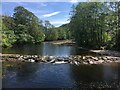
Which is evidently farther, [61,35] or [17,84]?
[61,35]

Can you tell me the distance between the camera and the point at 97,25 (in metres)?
36.1

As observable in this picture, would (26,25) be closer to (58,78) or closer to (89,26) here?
(89,26)

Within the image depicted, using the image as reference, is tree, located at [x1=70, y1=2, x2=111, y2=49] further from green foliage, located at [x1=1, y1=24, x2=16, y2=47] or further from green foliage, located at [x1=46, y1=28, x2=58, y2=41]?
green foliage, located at [x1=46, y1=28, x2=58, y2=41]

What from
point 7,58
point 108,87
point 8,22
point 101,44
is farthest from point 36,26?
point 108,87

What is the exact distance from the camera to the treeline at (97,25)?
108 feet

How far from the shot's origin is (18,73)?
15164mm

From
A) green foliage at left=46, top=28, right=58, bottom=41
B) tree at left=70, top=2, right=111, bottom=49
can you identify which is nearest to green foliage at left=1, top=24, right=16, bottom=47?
tree at left=70, top=2, right=111, bottom=49

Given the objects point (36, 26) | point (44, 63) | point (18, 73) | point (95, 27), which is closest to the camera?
point (18, 73)

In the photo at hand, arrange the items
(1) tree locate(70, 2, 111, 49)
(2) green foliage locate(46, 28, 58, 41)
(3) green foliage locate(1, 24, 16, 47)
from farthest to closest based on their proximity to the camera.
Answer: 1. (2) green foliage locate(46, 28, 58, 41)
2. (1) tree locate(70, 2, 111, 49)
3. (3) green foliage locate(1, 24, 16, 47)

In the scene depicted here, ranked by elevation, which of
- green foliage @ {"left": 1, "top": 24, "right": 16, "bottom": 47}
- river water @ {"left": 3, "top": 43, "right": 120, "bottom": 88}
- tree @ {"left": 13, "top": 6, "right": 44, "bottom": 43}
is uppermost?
tree @ {"left": 13, "top": 6, "right": 44, "bottom": 43}

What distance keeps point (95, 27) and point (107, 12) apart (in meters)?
3.60

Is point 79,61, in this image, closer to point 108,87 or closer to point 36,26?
point 108,87

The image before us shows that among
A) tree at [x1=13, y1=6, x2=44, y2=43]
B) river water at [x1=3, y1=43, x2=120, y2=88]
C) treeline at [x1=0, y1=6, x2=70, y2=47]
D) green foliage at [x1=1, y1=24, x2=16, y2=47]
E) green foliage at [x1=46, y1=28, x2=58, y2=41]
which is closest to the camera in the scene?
river water at [x1=3, y1=43, x2=120, y2=88]

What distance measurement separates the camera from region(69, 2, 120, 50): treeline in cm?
3288
